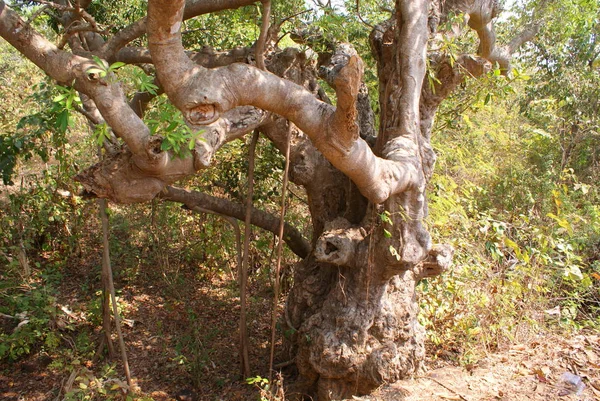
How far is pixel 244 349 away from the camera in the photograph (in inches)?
186

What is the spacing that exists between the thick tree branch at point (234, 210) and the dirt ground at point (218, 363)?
1127 mm

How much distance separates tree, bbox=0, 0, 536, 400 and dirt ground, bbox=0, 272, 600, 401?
1.87 ft

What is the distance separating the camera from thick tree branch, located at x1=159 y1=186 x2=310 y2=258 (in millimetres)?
4887

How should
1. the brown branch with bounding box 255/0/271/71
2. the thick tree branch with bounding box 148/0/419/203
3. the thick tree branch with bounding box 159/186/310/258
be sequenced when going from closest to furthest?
1. the thick tree branch with bounding box 148/0/419/203
2. the brown branch with bounding box 255/0/271/71
3. the thick tree branch with bounding box 159/186/310/258

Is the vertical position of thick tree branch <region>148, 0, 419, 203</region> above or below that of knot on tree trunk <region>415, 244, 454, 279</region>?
above

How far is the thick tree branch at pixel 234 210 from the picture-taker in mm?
4887

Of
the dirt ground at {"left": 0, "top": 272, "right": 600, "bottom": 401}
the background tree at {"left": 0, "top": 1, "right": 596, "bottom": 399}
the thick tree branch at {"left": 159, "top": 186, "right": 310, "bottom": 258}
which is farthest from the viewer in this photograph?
the thick tree branch at {"left": 159, "top": 186, "right": 310, "bottom": 258}

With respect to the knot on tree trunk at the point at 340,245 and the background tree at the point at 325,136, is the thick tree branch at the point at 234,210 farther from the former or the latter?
the knot on tree trunk at the point at 340,245

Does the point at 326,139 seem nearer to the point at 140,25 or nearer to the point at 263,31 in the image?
the point at 263,31

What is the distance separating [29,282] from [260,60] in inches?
162

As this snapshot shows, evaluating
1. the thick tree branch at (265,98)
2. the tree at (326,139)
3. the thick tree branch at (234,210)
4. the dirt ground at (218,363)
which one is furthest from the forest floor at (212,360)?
the thick tree branch at (265,98)

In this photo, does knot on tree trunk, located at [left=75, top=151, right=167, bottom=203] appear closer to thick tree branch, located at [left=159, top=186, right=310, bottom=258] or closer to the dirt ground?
thick tree branch, located at [left=159, top=186, right=310, bottom=258]

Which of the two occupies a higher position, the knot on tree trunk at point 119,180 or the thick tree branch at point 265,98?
the thick tree branch at point 265,98

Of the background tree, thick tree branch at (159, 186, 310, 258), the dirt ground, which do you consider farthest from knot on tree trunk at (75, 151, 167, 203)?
the dirt ground
